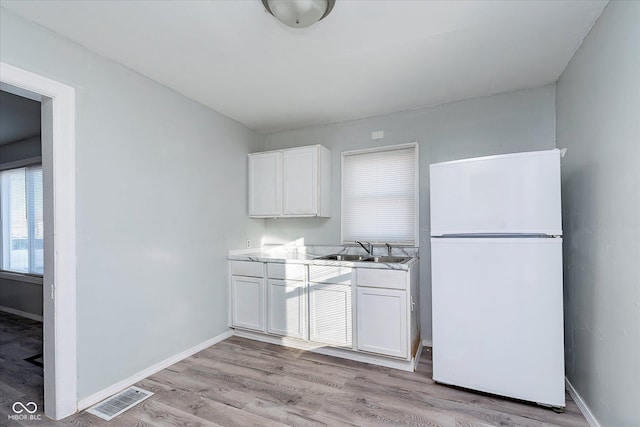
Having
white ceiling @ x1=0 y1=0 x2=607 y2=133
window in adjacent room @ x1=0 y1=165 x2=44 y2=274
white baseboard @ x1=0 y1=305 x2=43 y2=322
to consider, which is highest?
white ceiling @ x1=0 y1=0 x2=607 y2=133

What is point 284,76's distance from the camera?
2.59m

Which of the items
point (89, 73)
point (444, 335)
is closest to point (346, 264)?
point (444, 335)

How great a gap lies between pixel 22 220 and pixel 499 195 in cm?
594

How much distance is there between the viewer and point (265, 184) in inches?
147

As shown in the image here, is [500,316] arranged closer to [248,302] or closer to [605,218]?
[605,218]

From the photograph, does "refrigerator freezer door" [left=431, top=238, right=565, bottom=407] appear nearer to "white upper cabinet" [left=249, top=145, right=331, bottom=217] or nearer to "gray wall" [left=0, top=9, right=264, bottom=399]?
"white upper cabinet" [left=249, top=145, right=331, bottom=217]

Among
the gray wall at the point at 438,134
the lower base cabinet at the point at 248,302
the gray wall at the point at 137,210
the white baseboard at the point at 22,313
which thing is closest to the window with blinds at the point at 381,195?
the gray wall at the point at 438,134

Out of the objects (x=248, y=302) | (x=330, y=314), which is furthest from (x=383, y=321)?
(x=248, y=302)

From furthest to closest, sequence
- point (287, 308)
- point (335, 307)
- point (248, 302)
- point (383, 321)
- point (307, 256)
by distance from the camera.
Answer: point (307, 256) → point (248, 302) → point (287, 308) → point (335, 307) → point (383, 321)

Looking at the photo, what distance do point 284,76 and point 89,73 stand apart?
142 centimetres

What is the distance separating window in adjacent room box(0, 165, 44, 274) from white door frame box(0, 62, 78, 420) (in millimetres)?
2924

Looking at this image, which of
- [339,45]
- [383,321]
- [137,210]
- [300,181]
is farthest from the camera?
[300,181]

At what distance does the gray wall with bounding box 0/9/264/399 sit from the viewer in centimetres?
212

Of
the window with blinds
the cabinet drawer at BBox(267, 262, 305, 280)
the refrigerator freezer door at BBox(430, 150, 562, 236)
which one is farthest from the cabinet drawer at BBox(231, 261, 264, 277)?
the refrigerator freezer door at BBox(430, 150, 562, 236)
